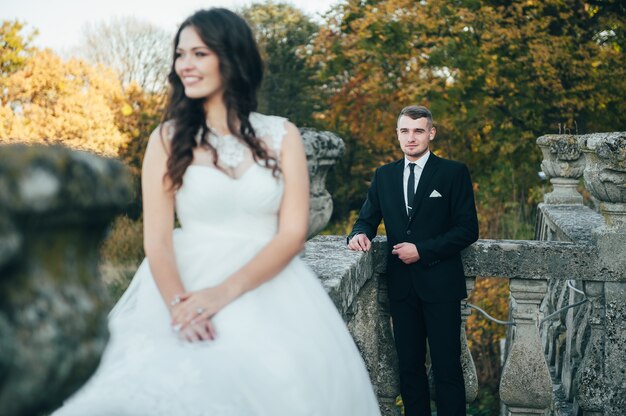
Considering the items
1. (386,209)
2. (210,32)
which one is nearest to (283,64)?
(386,209)

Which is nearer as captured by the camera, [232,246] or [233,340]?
[233,340]

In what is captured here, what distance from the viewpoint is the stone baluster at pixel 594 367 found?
3.85 metres

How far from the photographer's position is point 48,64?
17031mm

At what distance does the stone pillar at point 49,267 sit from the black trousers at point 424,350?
9.83 ft

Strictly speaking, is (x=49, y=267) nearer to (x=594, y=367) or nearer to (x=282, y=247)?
(x=282, y=247)

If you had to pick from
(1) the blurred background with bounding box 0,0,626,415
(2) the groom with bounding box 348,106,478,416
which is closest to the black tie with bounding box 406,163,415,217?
(2) the groom with bounding box 348,106,478,416

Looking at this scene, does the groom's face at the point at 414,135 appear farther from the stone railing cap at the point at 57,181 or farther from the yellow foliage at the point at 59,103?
the yellow foliage at the point at 59,103

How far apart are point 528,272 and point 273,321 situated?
236 cm

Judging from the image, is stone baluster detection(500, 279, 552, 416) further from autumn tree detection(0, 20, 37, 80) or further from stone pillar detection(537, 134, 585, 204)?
autumn tree detection(0, 20, 37, 80)

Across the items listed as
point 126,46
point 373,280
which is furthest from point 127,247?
point 126,46

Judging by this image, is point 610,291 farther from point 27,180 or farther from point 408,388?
point 27,180

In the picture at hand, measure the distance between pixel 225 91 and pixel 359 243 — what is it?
1.59 meters

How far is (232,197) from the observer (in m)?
2.18

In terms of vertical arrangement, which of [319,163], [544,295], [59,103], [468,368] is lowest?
[468,368]
